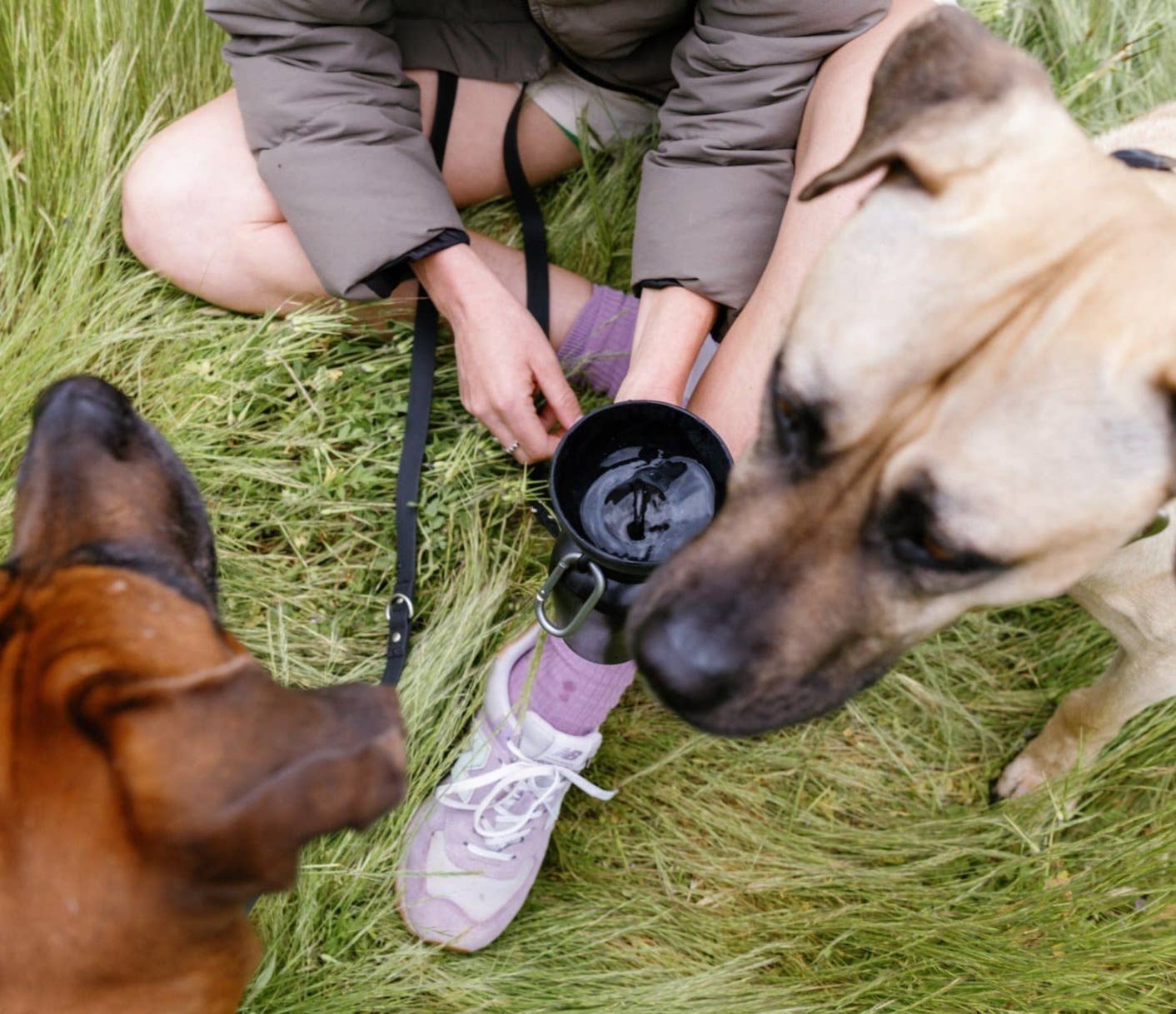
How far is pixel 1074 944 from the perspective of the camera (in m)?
2.26

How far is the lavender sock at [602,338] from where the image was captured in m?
2.77

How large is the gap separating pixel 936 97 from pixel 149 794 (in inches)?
58.7

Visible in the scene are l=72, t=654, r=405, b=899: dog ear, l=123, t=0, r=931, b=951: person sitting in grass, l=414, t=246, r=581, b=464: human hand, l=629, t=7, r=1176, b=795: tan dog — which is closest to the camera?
l=72, t=654, r=405, b=899: dog ear

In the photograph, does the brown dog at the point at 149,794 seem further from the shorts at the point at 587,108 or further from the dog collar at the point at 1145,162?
the shorts at the point at 587,108

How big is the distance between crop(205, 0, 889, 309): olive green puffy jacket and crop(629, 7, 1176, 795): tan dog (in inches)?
32.8

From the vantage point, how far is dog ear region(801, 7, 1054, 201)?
54.5 inches

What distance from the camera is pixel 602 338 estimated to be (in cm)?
278

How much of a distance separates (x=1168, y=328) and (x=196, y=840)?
1.43 meters

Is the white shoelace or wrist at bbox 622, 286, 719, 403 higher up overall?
wrist at bbox 622, 286, 719, 403

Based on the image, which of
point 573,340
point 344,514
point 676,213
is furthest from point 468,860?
point 676,213

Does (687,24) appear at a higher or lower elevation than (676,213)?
higher

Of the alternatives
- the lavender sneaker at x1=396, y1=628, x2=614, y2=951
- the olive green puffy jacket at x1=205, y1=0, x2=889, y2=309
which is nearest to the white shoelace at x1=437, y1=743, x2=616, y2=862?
the lavender sneaker at x1=396, y1=628, x2=614, y2=951

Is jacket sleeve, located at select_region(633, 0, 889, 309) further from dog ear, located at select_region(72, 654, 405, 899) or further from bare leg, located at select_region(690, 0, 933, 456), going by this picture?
dog ear, located at select_region(72, 654, 405, 899)

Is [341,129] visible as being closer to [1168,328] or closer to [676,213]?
[676,213]
